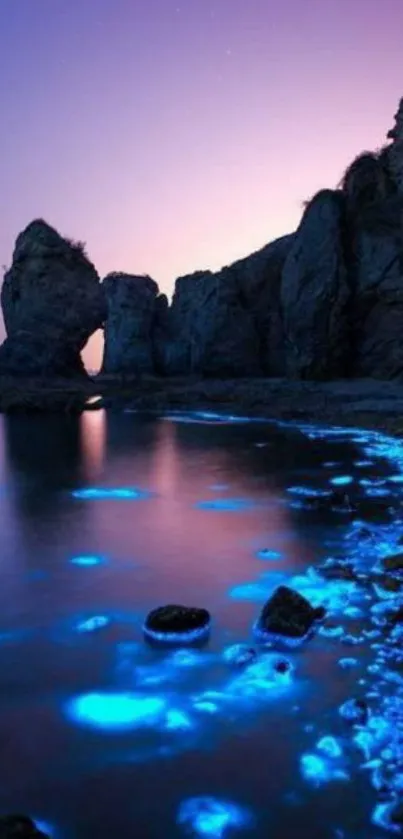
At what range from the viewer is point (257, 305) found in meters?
69.9

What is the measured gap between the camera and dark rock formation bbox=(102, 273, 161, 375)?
82.1m

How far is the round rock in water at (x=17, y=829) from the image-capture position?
3.94 meters

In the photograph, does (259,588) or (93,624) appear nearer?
(93,624)

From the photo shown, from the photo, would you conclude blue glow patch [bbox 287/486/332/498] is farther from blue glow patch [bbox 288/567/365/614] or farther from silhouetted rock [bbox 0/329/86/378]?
silhouetted rock [bbox 0/329/86/378]

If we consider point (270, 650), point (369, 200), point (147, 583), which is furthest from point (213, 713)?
point (369, 200)

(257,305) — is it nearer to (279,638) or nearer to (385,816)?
(279,638)

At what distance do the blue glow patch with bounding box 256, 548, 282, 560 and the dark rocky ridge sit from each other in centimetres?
3698

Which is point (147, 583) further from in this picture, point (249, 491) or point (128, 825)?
point (249, 491)

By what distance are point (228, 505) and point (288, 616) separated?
902cm

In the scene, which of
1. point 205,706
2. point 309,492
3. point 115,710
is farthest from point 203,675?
point 309,492

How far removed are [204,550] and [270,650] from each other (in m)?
4.81

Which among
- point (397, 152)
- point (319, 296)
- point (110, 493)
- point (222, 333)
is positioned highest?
point (397, 152)

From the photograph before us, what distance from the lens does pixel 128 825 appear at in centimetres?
456

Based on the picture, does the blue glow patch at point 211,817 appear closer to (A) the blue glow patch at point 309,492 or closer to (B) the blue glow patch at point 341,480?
(A) the blue glow patch at point 309,492
